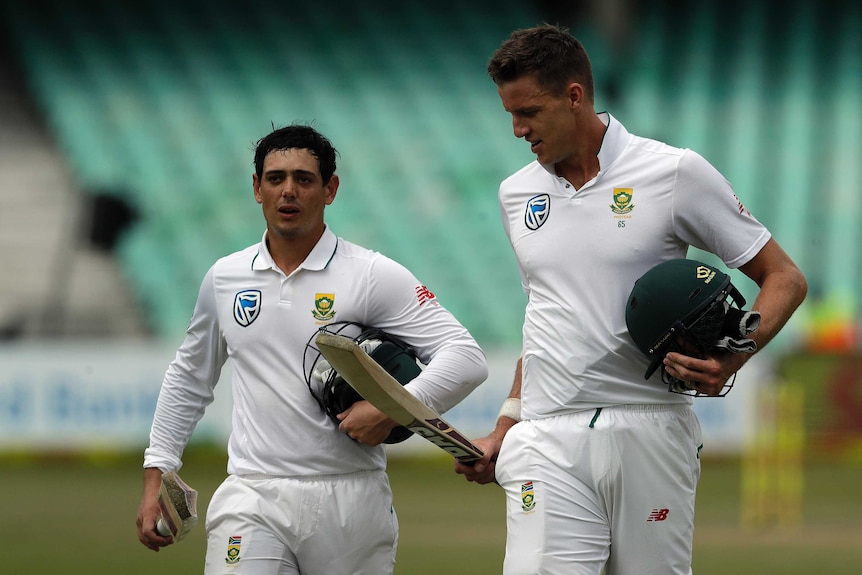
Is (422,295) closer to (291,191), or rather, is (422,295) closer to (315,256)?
(315,256)

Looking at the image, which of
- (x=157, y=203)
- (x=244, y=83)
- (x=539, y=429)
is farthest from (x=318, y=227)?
(x=244, y=83)

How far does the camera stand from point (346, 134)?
19.1 meters

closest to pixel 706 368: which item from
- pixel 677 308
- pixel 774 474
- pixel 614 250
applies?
pixel 677 308

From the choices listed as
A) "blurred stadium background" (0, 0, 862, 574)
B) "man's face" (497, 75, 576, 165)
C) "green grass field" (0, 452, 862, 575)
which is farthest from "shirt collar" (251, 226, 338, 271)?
"blurred stadium background" (0, 0, 862, 574)

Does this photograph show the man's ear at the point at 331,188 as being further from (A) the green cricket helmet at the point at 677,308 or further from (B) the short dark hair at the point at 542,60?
(A) the green cricket helmet at the point at 677,308

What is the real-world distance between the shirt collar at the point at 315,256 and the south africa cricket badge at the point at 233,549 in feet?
2.83

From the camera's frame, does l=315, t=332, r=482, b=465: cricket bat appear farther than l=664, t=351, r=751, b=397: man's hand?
Yes

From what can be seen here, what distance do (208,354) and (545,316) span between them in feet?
3.82

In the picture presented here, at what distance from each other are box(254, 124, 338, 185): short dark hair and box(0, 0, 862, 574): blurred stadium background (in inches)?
392

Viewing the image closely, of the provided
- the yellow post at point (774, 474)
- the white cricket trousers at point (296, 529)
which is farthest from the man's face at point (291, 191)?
the yellow post at point (774, 474)

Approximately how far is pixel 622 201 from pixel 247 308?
4.04 ft

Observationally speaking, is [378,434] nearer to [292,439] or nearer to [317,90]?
[292,439]

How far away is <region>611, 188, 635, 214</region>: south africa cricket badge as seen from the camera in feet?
13.6

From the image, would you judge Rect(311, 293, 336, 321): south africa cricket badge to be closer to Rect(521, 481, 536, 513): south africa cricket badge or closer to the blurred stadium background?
Rect(521, 481, 536, 513): south africa cricket badge
